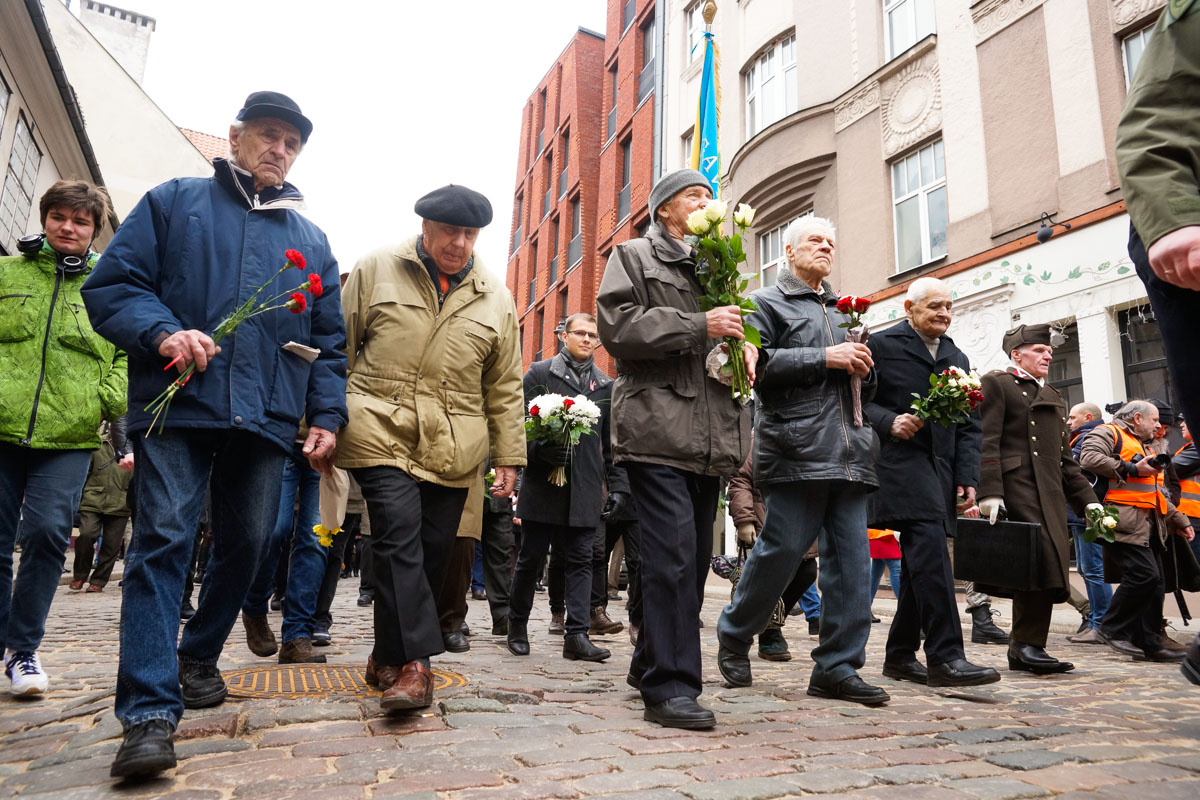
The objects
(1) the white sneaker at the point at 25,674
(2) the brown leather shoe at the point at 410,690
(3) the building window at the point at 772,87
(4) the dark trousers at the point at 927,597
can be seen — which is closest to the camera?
(2) the brown leather shoe at the point at 410,690

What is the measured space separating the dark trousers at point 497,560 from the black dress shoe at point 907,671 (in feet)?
11.1

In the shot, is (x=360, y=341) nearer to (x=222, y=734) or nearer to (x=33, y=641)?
(x=222, y=734)

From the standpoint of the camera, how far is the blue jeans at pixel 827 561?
3.98 meters

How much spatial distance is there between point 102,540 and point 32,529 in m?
7.95

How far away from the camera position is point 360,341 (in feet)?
12.2

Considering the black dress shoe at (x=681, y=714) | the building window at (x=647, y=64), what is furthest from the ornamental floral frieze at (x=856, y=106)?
the black dress shoe at (x=681, y=714)

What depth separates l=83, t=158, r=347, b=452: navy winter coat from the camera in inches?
113

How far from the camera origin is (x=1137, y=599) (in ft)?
20.8

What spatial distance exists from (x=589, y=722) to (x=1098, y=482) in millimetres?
5825

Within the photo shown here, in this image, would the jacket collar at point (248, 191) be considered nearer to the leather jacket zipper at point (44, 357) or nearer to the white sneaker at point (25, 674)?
the leather jacket zipper at point (44, 357)

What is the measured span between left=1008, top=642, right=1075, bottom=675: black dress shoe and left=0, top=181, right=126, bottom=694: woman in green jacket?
509 centimetres

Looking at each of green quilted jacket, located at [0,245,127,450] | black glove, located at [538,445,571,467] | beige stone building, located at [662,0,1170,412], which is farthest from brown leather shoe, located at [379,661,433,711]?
beige stone building, located at [662,0,1170,412]

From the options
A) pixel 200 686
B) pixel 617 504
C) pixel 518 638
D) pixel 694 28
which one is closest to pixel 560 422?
pixel 617 504

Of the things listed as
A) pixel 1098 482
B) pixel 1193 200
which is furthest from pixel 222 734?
pixel 1098 482
